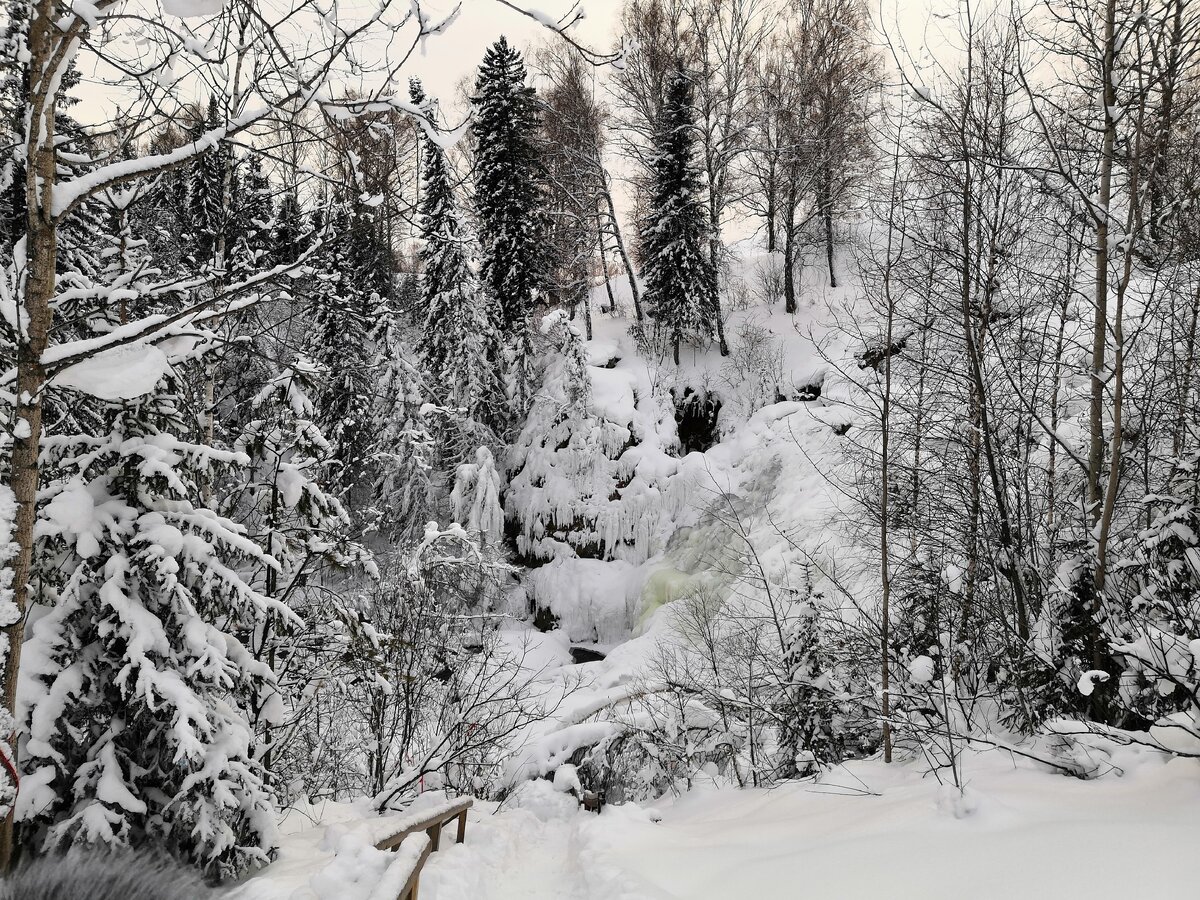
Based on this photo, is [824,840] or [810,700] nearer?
[824,840]

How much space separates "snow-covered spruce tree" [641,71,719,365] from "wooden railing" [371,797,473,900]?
1809cm

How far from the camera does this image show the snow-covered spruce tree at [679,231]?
69.8 feet

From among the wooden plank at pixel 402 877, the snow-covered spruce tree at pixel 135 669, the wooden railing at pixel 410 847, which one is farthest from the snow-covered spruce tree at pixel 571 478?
the wooden plank at pixel 402 877

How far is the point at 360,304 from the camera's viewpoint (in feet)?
57.7

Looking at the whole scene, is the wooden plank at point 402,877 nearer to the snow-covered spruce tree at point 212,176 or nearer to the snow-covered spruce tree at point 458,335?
the snow-covered spruce tree at point 212,176

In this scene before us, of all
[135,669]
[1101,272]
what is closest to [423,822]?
[135,669]

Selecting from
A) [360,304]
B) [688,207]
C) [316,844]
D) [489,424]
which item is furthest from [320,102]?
[688,207]

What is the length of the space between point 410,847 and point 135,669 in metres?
1.90

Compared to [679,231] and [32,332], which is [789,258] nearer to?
[679,231]

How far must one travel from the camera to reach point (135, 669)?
384cm

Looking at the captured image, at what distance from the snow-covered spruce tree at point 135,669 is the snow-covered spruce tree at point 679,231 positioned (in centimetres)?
1849

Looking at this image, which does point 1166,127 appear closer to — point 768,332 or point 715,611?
point 715,611

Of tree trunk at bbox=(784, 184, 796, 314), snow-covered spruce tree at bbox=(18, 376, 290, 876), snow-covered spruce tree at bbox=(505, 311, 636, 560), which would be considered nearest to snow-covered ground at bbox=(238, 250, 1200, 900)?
snow-covered spruce tree at bbox=(18, 376, 290, 876)

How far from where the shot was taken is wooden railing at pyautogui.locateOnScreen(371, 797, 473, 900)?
304 centimetres
